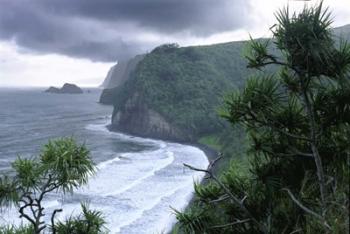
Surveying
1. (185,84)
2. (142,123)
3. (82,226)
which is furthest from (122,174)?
(185,84)

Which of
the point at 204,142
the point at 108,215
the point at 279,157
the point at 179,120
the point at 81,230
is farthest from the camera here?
the point at 179,120

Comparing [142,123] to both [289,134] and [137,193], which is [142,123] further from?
[289,134]

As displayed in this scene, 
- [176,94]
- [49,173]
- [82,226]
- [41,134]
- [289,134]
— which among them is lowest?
[41,134]

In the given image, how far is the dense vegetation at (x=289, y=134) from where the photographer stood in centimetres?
726

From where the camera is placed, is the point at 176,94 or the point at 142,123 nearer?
the point at 142,123

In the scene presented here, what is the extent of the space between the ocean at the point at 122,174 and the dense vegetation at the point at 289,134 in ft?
9.93

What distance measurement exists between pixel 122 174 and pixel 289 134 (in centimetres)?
4611

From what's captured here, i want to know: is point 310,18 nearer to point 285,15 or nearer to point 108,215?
point 285,15

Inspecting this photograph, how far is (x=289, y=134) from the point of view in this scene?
7625 mm

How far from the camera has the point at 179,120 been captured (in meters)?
96.2

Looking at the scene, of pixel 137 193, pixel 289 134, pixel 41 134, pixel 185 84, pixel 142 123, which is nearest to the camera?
pixel 289 134

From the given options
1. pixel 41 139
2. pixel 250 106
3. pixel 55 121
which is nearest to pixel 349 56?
pixel 250 106

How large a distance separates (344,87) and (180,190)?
3797 centimetres

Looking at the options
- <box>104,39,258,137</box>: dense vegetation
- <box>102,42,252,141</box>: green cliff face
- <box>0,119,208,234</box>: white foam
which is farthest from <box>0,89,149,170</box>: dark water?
<box>104,39,258,137</box>: dense vegetation
